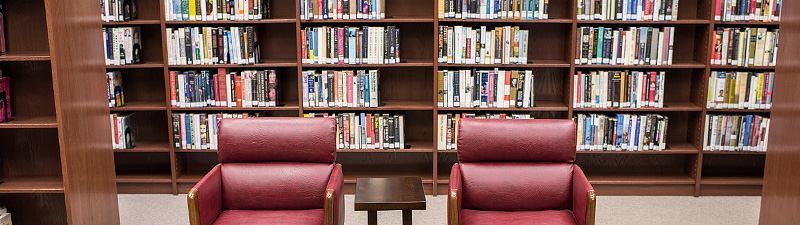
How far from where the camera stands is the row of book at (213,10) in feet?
14.3

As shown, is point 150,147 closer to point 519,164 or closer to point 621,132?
point 519,164

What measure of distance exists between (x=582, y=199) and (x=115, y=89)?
3.13m

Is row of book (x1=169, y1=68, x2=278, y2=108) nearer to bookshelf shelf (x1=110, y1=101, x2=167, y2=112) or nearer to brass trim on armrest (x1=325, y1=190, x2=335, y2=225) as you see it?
bookshelf shelf (x1=110, y1=101, x2=167, y2=112)

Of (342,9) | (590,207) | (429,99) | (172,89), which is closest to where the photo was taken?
(590,207)

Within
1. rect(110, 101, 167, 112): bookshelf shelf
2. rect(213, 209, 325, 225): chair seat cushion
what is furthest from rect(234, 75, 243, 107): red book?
rect(213, 209, 325, 225): chair seat cushion

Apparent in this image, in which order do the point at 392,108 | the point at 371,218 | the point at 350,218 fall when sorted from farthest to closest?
the point at 392,108
the point at 350,218
the point at 371,218

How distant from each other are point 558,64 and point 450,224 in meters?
1.73

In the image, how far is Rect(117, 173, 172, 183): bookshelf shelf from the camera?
4.75 metres

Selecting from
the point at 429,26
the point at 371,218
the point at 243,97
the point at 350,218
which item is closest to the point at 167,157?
the point at 243,97

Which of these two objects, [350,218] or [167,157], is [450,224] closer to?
[350,218]

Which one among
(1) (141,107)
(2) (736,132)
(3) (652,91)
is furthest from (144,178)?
(2) (736,132)

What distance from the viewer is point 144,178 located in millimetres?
4777

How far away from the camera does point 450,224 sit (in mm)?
3145

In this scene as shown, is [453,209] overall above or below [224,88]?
below
